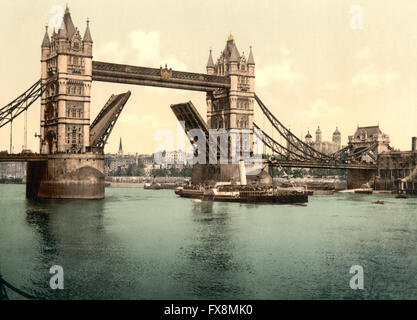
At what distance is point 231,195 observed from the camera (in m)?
72.1

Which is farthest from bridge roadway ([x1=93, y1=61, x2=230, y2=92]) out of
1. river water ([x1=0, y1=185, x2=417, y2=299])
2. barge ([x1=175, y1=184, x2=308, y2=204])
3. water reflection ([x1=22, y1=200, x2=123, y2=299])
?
river water ([x1=0, y1=185, x2=417, y2=299])

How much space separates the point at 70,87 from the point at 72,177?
37.6ft

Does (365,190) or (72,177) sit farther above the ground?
(72,177)

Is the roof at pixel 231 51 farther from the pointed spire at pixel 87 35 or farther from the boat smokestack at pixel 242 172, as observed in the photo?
the pointed spire at pixel 87 35

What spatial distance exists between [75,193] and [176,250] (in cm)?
3460

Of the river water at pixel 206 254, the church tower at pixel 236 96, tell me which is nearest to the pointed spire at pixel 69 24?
the church tower at pixel 236 96

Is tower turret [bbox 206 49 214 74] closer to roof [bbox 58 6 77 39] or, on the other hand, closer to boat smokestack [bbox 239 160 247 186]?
boat smokestack [bbox 239 160 247 186]

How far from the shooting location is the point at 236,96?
82.5 metres

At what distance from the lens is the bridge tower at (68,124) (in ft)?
211

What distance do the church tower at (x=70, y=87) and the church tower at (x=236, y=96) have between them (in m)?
22.9

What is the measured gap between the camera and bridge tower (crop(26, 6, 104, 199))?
211 feet

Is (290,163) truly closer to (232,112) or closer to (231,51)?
(232,112)

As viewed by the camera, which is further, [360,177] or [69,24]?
[360,177]

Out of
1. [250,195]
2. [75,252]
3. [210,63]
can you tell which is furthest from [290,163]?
[75,252]
